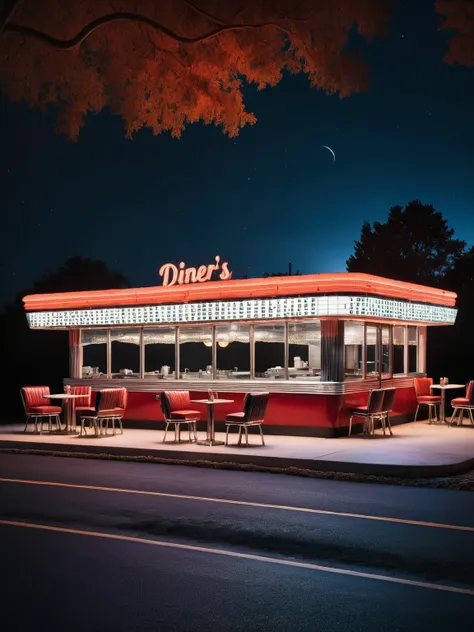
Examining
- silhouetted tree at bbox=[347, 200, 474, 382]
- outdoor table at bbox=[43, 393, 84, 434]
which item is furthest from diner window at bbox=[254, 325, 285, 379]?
silhouetted tree at bbox=[347, 200, 474, 382]

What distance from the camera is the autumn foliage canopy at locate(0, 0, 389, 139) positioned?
42.5 ft

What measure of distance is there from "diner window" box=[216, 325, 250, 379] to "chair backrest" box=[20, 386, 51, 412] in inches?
179

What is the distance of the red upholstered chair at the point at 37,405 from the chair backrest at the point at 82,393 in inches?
28.1

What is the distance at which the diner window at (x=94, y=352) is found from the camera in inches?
875

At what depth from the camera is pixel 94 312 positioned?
21578 millimetres

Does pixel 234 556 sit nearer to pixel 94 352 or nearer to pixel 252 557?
pixel 252 557

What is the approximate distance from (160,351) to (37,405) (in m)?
3.41

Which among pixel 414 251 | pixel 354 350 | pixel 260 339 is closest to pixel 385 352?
pixel 354 350

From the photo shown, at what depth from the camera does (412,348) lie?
899 inches

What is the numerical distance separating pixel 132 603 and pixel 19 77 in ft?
32.7

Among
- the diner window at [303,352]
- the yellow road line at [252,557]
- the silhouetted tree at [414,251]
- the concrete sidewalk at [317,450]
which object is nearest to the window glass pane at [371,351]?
the diner window at [303,352]

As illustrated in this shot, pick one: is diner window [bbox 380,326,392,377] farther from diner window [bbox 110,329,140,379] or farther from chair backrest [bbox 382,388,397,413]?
diner window [bbox 110,329,140,379]

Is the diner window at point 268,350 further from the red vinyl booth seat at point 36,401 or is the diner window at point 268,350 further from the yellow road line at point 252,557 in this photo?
the yellow road line at point 252,557

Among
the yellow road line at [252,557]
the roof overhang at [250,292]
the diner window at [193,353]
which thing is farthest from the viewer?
the diner window at [193,353]
